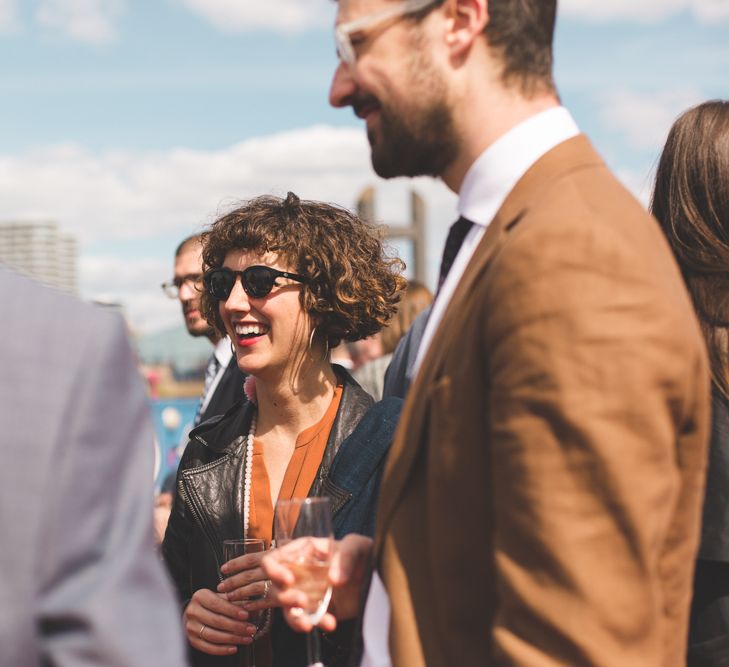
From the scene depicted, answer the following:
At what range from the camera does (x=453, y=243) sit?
81.5 inches

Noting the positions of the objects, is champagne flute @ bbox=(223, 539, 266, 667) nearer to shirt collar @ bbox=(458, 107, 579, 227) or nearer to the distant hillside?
shirt collar @ bbox=(458, 107, 579, 227)

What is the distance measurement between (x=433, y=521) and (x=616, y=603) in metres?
0.35

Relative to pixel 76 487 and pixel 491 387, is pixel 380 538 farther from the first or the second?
pixel 76 487

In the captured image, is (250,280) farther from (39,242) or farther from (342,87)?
(39,242)

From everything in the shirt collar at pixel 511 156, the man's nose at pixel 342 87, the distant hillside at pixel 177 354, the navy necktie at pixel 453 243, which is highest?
the man's nose at pixel 342 87

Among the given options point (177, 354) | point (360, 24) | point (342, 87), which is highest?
point (360, 24)

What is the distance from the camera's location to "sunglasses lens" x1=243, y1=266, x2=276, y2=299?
356cm

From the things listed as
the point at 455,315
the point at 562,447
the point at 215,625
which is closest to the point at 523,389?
the point at 562,447

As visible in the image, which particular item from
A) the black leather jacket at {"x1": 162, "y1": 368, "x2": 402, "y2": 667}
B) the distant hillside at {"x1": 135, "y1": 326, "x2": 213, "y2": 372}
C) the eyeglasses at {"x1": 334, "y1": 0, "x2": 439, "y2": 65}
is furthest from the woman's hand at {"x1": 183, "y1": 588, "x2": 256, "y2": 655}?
the distant hillside at {"x1": 135, "y1": 326, "x2": 213, "y2": 372}

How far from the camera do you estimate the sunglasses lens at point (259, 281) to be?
11.7ft

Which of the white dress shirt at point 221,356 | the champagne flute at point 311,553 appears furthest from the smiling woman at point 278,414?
the white dress shirt at point 221,356

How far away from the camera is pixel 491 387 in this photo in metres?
1.64

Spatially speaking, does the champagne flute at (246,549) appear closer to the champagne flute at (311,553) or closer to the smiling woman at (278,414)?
the smiling woman at (278,414)

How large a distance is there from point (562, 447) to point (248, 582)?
60.6 inches
